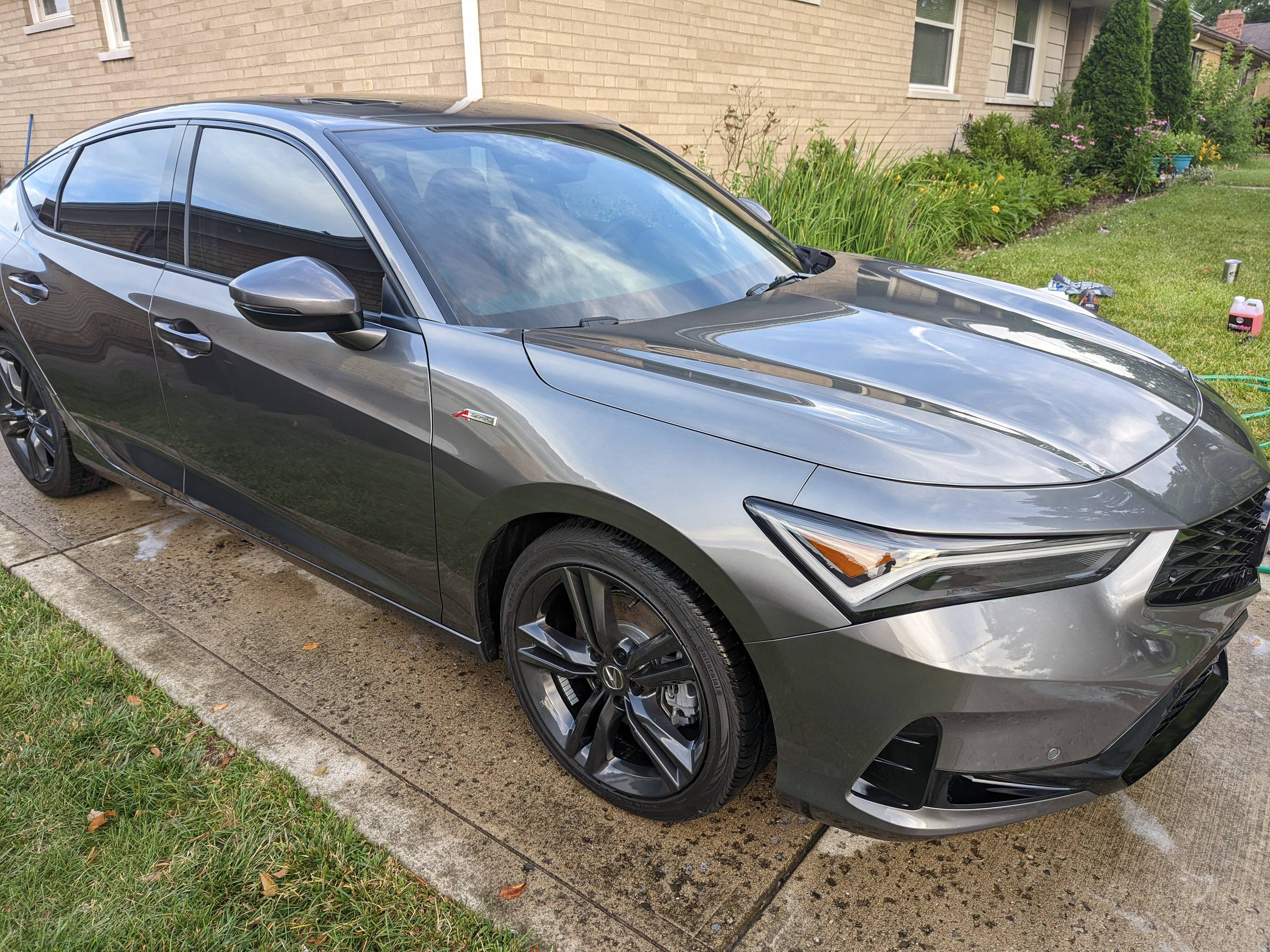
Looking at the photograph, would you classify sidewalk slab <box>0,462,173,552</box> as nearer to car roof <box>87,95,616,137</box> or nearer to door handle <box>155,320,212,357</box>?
door handle <box>155,320,212,357</box>

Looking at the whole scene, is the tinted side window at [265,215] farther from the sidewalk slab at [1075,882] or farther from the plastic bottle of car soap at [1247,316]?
the plastic bottle of car soap at [1247,316]

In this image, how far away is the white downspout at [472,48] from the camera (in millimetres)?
6398

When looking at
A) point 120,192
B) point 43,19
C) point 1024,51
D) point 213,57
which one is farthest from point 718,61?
point 1024,51

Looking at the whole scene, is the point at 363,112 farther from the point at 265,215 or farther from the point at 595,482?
the point at 595,482

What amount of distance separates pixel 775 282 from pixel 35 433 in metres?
3.29

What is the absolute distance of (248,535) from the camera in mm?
Result: 3010

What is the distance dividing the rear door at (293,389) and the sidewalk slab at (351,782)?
45 centimetres

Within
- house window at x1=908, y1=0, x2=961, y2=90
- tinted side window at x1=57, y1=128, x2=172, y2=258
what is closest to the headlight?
tinted side window at x1=57, y1=128, x2=172, y2=258

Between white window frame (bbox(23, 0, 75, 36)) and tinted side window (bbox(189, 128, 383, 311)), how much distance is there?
1015 cm

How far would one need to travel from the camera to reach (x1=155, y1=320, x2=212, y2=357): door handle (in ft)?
9.07

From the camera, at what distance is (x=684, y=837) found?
222 cm

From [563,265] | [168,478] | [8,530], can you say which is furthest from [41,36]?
[563,265]

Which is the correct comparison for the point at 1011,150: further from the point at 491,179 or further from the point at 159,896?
the point at 159,896

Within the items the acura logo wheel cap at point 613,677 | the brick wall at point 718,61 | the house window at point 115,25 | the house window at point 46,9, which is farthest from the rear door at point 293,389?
the house window at point 46,9
